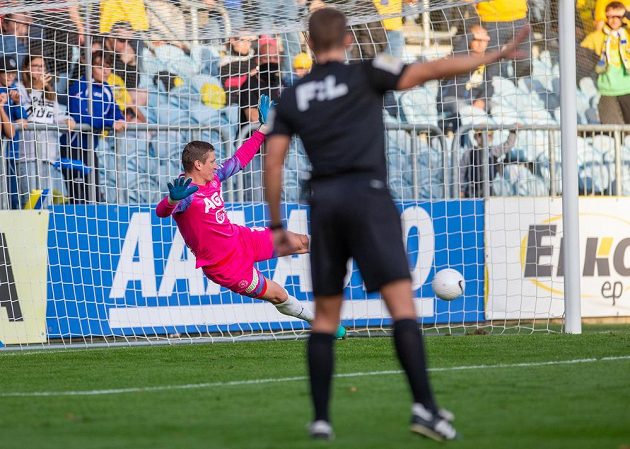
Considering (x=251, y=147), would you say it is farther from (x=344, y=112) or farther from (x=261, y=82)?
(x=344, y=112)

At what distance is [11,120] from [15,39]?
933 mm

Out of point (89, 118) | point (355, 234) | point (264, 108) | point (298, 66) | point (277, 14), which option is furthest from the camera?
point (298, 66)

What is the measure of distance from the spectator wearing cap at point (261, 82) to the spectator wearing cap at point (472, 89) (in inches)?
79.5

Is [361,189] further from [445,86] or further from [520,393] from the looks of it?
[445,86]

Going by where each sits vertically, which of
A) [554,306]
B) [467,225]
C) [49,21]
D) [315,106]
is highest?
[49,21]

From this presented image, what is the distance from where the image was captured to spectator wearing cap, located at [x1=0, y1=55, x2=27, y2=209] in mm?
12359

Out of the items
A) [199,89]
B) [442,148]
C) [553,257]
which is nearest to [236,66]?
[199,89]

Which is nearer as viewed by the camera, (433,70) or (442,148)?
(433,70)

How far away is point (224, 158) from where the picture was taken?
1328 cm

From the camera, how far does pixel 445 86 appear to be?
45.9 ft

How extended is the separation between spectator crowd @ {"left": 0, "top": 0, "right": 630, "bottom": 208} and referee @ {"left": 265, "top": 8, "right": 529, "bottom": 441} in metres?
6.77

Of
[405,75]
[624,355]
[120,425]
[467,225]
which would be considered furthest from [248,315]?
[405,75]

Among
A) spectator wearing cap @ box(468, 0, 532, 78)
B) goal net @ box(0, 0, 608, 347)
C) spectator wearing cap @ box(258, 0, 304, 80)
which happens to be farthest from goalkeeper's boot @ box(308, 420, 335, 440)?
spectator wearing cap @ box(468, 0, 532, 78)

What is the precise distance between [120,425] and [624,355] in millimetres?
4463
